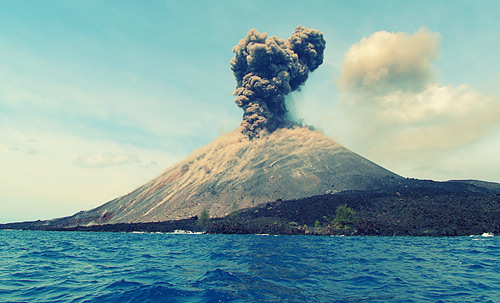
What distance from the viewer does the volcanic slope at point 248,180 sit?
5871 inches

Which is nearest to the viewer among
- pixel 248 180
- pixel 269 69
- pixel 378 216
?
pixel 378 216

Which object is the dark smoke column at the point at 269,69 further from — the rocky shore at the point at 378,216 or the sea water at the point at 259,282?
the sea water at the point at 259,282

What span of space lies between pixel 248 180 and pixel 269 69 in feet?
202

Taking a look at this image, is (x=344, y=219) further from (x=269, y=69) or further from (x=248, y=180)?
(x=269, y=69)

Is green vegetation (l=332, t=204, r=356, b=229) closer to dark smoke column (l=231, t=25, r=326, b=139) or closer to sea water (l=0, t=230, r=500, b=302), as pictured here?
sea water (l=0, t=230, r=500, b=302)

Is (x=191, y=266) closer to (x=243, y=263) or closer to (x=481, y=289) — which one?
(x=243, y=263)

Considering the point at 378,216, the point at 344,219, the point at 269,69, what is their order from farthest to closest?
the point at 269,69
the point at 378,216
the point at 344,219

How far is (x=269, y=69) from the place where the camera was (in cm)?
16700

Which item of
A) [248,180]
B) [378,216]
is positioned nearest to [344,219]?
[378,216]

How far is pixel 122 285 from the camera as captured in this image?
15750 mm

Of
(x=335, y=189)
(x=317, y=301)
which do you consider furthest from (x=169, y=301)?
(x=335, y=189)

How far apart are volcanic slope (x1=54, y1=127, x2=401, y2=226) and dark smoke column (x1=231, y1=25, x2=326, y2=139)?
15.0 meters

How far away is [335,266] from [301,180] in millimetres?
138649

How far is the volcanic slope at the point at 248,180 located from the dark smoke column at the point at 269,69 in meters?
15.0
